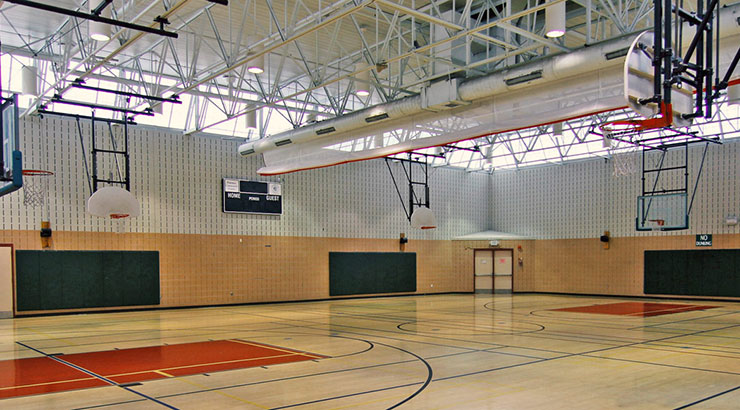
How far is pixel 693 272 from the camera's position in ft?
83.5

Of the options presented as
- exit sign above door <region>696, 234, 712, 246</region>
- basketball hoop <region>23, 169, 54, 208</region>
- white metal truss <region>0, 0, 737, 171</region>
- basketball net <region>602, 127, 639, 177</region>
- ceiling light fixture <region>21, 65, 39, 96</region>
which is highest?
white metal truss <region>0, 0, 737, 171</region>

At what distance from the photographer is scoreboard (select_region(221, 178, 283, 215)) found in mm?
23625

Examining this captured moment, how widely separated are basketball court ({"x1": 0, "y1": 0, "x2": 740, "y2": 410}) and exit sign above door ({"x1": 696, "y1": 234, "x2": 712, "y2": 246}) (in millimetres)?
117

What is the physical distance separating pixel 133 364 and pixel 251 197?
1441 cm

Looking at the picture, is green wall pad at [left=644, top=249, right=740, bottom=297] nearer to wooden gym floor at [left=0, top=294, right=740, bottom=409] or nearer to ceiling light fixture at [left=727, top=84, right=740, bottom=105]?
wooden gym floor at [left=0, top=294, right=740, bottom=409]

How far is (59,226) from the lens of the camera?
19906mm

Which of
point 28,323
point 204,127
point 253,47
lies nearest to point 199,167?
point 204,127

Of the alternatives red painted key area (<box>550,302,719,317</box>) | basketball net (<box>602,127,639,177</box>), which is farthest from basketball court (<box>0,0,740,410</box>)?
basketball net (<box>602,127,639,177</box>)

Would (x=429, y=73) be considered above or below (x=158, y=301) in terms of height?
above

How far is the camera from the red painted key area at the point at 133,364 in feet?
28.2

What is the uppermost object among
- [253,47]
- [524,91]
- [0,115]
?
[253,47]

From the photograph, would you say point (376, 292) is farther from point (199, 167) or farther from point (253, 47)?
point (253, 47)

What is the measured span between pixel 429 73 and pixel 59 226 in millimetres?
13235

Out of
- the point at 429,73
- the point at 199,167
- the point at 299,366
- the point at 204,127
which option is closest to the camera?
the point at 299,366
